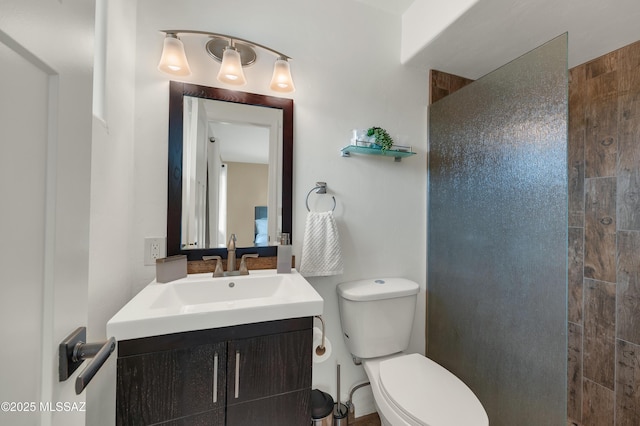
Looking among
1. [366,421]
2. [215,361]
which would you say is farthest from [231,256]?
[366,421]

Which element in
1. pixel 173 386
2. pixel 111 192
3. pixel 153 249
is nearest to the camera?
pixel 173 386

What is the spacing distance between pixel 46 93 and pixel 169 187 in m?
0.91

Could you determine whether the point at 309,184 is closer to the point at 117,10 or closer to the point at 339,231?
the point at 339,231

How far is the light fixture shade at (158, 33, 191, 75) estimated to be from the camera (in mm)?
1196

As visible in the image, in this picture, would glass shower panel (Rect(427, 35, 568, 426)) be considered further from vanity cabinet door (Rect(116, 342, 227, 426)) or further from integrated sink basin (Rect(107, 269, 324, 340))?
vanity cabinet door (Rect(116, 342, 227, 426))

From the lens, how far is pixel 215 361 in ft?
2.90

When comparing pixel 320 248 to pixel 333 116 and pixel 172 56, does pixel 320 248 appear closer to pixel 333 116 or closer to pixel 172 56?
pixel 333 116

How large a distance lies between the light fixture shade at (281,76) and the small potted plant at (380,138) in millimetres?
519

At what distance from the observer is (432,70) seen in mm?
1784

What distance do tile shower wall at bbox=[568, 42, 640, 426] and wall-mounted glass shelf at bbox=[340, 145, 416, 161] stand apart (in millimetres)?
1137

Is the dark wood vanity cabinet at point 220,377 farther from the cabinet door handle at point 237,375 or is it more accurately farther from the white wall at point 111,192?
the white wall at point 111,192

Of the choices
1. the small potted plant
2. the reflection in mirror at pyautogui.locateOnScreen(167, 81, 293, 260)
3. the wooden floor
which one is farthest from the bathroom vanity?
the small potted plant

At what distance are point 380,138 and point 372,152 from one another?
95mm

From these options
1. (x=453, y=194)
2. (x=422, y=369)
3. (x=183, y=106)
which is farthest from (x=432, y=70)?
(x=422, y=369)
